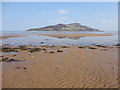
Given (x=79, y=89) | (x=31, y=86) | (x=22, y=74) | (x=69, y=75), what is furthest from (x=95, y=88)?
(x=22, y=74)

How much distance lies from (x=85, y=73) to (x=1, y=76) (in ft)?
14.4

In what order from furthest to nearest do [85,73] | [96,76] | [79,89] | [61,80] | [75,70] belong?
[75,70], [85,73], [96,76], [61,80], [79,89]

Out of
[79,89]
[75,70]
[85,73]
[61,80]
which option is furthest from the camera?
[75,70]

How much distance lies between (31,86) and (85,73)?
2.94 m

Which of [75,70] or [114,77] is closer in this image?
[114,77]

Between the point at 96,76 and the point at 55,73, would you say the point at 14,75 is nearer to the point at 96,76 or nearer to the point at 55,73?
the point at 55,73

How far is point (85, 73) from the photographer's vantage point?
257 inches

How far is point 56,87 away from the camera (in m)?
5.00

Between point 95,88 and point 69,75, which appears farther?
point 69,75

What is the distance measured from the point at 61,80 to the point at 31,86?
1.38 m

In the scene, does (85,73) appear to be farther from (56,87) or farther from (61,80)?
(56,87)

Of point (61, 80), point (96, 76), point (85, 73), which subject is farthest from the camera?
point (85, 73)

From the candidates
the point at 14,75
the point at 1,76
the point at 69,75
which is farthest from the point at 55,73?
the point at 1,76

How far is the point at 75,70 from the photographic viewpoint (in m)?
6.98
